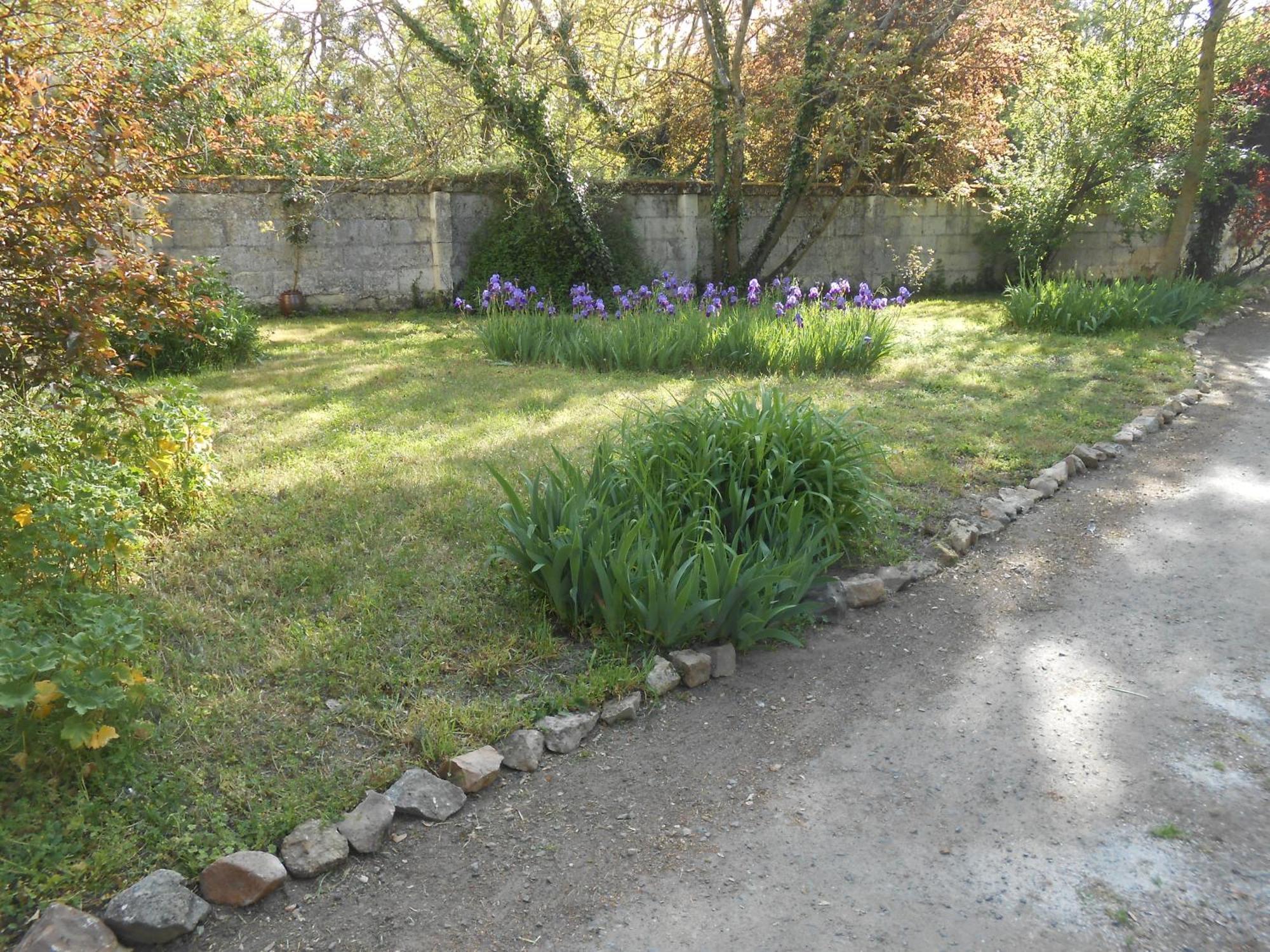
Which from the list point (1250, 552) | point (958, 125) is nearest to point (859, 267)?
point (958, 125)

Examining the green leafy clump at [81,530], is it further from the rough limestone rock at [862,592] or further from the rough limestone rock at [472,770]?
the rough limestone rock at [862,592]

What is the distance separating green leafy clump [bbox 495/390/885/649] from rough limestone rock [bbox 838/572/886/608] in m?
0.15

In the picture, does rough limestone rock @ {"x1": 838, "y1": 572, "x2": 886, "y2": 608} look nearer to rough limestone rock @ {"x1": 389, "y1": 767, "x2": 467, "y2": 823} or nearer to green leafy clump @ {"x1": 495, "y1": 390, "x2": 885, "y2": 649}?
green leafy clump @ {"x1": 495, "y1": 390, "x2": 885, "y2": 649}

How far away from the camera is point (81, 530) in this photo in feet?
10.1

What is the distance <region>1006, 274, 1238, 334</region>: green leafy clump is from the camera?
974 centimetres

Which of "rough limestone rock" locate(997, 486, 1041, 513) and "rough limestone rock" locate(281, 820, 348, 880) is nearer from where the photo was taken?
"rough limestone rock" locate(281, 820, 348, 880)

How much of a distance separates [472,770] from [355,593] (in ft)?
3.93

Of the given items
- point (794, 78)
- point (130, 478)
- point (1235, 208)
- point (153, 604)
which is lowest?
point (153, 604)

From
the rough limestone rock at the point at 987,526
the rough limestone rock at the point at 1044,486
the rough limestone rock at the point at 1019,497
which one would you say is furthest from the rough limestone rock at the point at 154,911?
the rough limestone rock at the point at 1044,486

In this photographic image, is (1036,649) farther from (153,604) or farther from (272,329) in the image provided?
(272,329)

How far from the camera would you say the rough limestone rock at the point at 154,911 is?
2.02 m

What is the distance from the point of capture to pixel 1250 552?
4.32m

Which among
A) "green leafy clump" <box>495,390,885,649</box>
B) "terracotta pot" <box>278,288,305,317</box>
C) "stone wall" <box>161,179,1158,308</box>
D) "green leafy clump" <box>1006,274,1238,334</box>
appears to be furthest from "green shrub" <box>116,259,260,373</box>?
"green leafy clump" <box>1006,274,1238,334</box>

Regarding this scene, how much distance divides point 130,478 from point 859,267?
12053 mm
